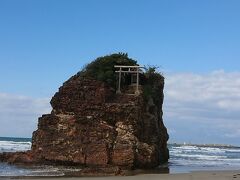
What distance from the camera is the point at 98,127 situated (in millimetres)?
30375

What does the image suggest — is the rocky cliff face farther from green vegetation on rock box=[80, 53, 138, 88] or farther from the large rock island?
green vegetation on rock box=[80, 53, 138, 88]

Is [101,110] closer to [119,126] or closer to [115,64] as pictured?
[119,126]

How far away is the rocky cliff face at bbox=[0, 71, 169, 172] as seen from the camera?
29.5 m

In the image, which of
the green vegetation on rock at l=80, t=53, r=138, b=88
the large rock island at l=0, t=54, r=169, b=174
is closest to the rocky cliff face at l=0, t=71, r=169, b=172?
the large rock island at l=0, t=54, r=169, b=174

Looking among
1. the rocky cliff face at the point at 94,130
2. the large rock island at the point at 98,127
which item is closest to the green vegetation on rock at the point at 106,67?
the large rock island at the point at 98,127

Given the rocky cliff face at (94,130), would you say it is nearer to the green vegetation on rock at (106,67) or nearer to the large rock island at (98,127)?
the large rock island at (98,127)

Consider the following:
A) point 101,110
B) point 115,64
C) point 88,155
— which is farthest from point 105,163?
point 115,64

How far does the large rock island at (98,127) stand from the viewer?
29.6 metres

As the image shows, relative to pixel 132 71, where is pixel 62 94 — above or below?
below

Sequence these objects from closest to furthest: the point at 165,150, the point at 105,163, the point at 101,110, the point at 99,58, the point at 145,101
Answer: the point at 105,163 → the point at 101,110 → the point at 145,101 → the point at 99,58 → the point at 165,150

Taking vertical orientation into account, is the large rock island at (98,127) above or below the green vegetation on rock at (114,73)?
below

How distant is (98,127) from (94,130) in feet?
1.14

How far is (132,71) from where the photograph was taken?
114 ft

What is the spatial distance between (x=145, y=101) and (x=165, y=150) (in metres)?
7.64
